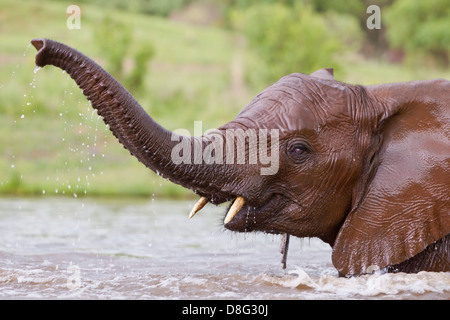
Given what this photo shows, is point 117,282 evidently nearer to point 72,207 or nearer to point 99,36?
point 72,207

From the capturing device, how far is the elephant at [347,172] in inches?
187

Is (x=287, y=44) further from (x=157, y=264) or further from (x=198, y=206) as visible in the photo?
(x=198, y=206)

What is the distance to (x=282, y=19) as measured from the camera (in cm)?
2888

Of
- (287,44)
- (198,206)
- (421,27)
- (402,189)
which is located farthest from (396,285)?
(421,27)

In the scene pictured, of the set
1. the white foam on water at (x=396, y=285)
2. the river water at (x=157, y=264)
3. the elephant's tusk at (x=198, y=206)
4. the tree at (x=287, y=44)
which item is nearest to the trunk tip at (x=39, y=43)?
the elephant's tusk at (x=198, y=206)

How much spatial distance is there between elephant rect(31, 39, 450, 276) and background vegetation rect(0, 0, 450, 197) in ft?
7.25

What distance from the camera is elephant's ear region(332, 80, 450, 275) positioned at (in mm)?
4824

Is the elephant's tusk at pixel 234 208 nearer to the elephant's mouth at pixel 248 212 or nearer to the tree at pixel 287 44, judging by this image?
the elephant's mouth at pixel 248 212

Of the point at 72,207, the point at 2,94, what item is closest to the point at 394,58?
the point at 2,94

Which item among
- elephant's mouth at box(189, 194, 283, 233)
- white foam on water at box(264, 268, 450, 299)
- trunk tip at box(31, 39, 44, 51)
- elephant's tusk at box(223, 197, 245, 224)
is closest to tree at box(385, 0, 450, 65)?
white foam on water at box(264, 268, 450, 299)

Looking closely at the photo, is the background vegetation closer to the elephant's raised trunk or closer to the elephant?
the elephant's raised trunk

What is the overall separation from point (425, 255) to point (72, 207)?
8375mm

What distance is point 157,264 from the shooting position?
268 inches

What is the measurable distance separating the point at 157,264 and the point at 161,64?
26000mm
